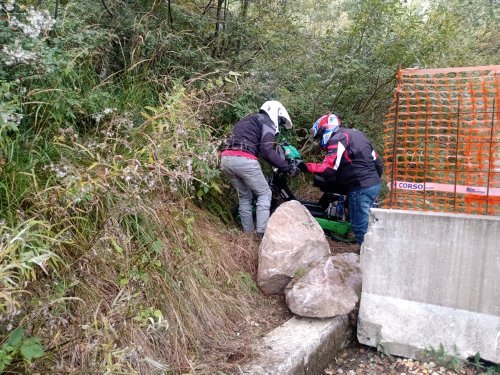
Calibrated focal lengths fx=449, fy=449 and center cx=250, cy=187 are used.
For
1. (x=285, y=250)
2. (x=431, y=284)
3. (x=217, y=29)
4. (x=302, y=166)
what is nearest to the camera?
(x=431, y=284)

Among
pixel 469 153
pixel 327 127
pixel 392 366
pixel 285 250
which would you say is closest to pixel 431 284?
pixel 392 366

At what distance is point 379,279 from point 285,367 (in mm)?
1201

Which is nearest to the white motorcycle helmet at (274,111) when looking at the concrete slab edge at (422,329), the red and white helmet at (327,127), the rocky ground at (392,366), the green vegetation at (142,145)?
the red and white helmet at (327,127)

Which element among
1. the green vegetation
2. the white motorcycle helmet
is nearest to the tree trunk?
the green vegetation

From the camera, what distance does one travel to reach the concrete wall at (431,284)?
340cm

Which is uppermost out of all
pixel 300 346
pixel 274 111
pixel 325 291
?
pixel 274 111

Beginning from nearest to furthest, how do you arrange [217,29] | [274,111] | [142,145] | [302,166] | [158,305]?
[158,305], [142,145], [274,111], [302,166], [217,29]

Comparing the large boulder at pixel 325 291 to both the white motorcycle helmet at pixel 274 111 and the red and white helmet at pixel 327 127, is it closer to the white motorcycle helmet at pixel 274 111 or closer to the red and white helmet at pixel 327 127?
the red and white helmet at pixel 327 127

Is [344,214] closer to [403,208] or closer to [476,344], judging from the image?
[403,208]

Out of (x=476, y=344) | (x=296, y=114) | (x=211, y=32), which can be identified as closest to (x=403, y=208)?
(x=476, y=344)

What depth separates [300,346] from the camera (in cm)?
324

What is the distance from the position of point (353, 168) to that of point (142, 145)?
233 cm

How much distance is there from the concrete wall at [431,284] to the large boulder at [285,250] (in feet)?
2.10

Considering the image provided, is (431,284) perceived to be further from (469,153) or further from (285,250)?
(285,250)
